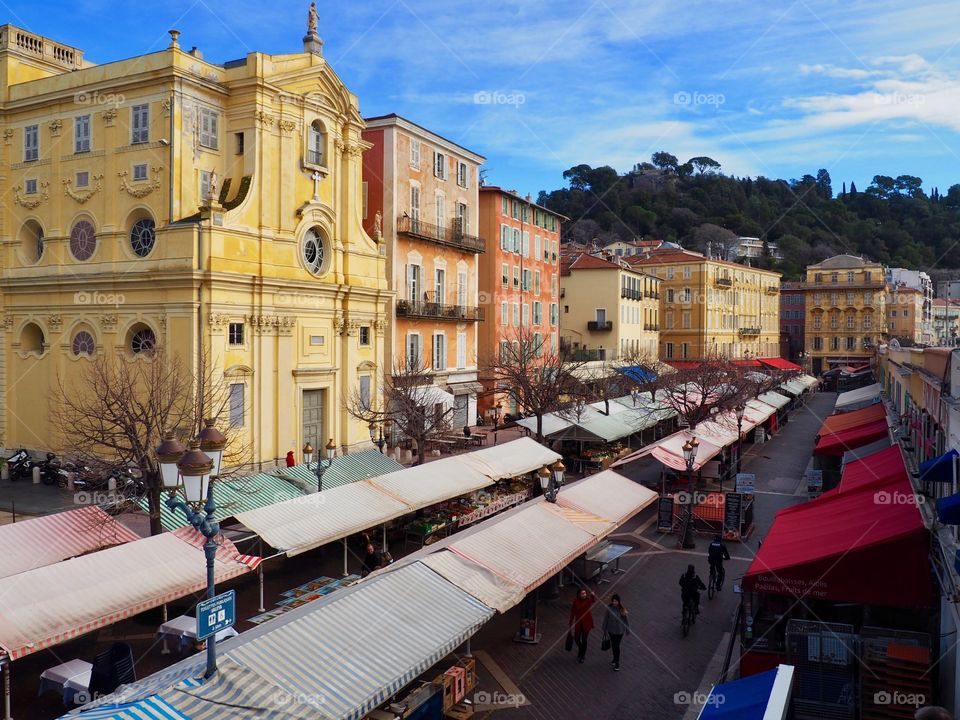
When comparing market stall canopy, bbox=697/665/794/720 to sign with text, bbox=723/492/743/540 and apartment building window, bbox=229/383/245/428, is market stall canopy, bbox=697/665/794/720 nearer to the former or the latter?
sign with text, bbox=723/492/743/540

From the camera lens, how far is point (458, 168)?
1762 inches

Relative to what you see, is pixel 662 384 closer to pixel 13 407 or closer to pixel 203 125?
pixel 203 125

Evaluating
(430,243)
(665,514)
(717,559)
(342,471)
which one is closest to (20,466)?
(342,471)

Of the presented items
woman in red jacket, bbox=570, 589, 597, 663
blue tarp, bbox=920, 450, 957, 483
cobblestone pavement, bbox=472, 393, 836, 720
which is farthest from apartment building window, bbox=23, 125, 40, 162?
blue tarp, bbox=920, 450, 957, 483

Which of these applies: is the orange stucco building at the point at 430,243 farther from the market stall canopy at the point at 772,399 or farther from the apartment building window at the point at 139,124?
the market stall canopy at the point at 772,399

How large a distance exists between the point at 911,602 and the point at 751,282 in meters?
78.6

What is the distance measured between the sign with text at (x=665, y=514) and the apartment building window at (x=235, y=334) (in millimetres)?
15986

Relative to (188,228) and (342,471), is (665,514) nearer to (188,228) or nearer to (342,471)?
(342,471)

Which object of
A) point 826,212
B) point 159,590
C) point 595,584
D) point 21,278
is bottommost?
point 595,584

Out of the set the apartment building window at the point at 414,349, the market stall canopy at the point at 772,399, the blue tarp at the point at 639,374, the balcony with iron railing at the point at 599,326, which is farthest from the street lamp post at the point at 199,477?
the balcony with iron railing at the point at 599,326

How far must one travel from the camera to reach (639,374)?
53594mm

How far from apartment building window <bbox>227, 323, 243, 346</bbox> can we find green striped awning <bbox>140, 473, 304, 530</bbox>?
7786 mm

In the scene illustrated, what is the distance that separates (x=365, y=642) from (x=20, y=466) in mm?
24973

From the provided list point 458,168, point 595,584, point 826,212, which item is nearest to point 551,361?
point 458,168
